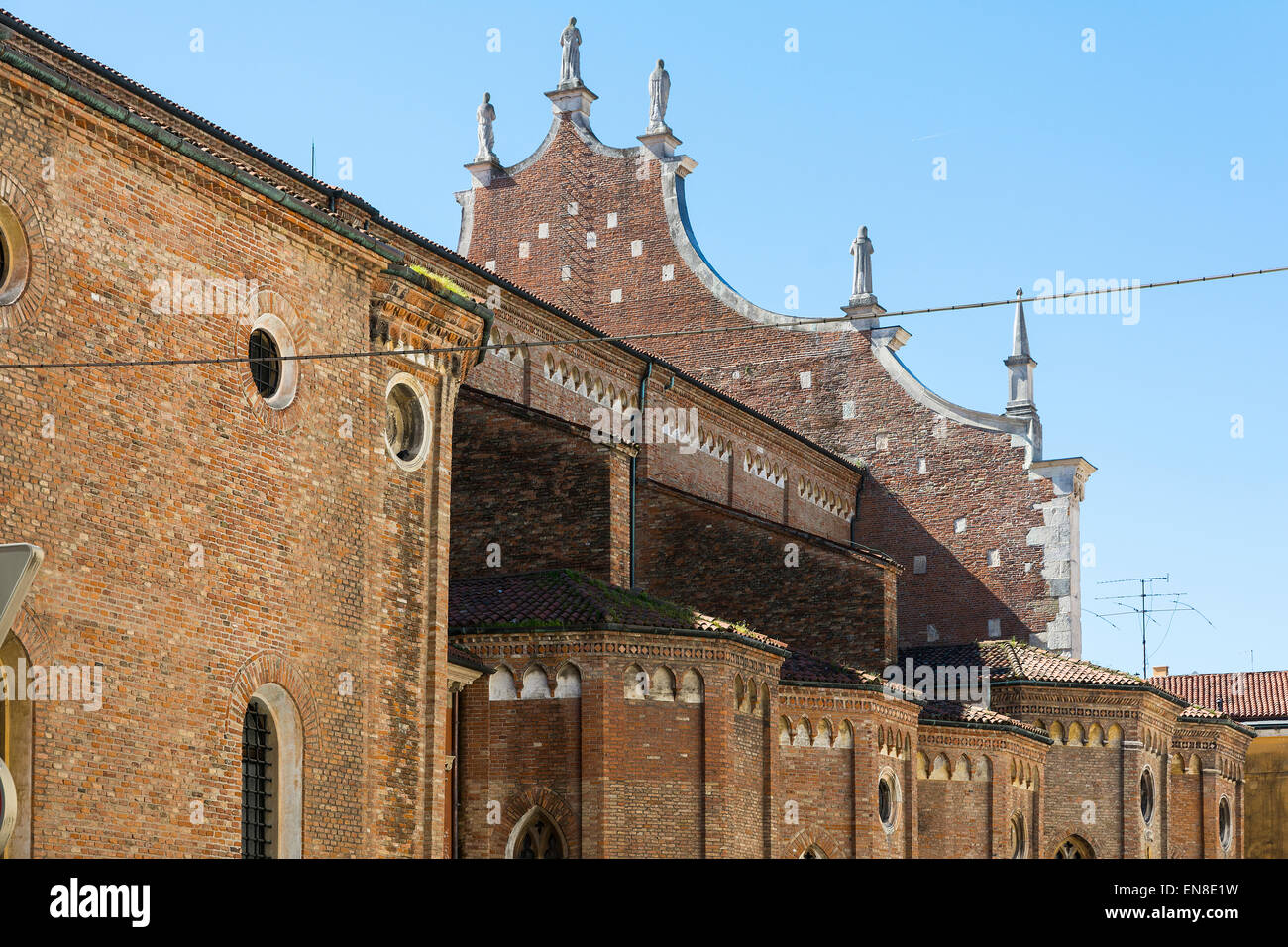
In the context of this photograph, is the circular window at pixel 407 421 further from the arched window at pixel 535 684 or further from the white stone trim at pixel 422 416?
the arched window at pixel 535 684

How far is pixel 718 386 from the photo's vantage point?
39094 millimetres

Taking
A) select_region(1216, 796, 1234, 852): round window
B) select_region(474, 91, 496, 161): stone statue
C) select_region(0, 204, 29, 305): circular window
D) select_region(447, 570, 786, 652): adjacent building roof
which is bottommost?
select_region(1216, 796, 1234, 852): round window

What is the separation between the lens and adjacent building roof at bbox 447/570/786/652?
22.0 metres

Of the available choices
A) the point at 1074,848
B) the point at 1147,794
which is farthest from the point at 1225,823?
the point at 1074,848

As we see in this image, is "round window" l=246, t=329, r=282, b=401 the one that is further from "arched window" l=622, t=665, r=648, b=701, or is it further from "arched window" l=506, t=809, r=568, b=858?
"arched window" l=506, t=809, r=568, b=858

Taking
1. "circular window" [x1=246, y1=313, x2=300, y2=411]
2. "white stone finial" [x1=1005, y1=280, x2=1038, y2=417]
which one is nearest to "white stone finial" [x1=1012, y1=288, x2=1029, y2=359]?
"white stone finial" [x1=1005, y1=280, x2=1038, y2=417]

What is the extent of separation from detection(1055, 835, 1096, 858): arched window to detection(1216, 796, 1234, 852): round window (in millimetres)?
6014

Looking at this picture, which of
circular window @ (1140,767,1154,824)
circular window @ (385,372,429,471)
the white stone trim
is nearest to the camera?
the white stone trim

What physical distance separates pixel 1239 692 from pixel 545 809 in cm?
3010

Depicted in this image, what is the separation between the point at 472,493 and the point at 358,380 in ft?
23.1

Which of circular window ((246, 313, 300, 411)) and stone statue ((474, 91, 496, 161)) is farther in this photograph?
→ stone statue ((474, 91, 496, 161))

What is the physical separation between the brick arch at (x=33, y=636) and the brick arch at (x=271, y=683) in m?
2.16

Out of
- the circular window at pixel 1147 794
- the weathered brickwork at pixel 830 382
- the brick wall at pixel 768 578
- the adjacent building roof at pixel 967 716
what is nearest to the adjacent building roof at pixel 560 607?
the brick wall at pixel 768 578
